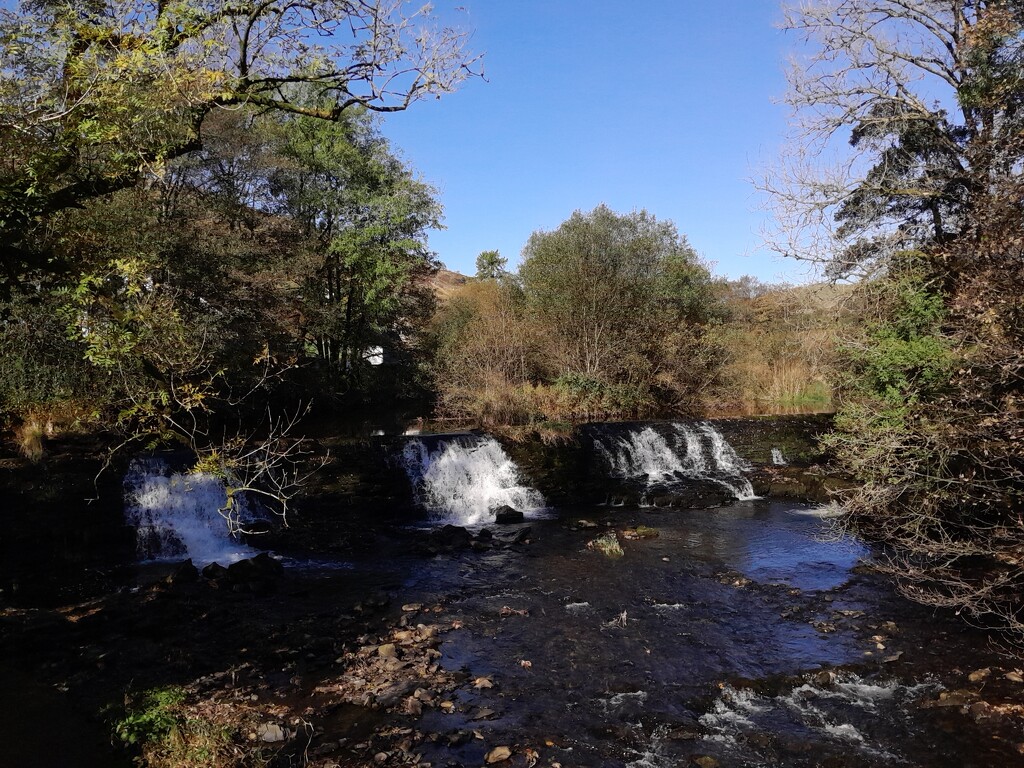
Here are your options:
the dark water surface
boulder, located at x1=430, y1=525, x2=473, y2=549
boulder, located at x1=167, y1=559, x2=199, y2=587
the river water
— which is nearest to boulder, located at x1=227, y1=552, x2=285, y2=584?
Result: the river water

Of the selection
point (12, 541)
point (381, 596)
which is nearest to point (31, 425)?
point (12, 541)

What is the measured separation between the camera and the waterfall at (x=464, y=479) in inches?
604

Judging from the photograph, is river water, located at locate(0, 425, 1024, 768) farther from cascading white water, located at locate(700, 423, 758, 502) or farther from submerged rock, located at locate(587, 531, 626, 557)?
cascading white water, located at locate(700, 423, 758, 502)

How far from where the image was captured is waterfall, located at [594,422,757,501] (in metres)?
17.8

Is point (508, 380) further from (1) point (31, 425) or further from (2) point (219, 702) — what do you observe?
(2) point (219, 702)

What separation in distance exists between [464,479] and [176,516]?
251 inches

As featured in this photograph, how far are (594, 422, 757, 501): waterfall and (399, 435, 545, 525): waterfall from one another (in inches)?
116

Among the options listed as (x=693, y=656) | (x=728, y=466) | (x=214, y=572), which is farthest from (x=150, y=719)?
(x=728, y=466)

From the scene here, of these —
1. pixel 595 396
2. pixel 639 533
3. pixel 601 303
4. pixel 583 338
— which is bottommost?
pixel 639 533

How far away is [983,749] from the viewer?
577cm

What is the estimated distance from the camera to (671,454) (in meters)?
18.4

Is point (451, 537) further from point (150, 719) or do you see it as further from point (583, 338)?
point (583, 338)

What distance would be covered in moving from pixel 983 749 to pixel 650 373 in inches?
758

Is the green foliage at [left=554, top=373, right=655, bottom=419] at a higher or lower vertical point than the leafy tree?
lower
